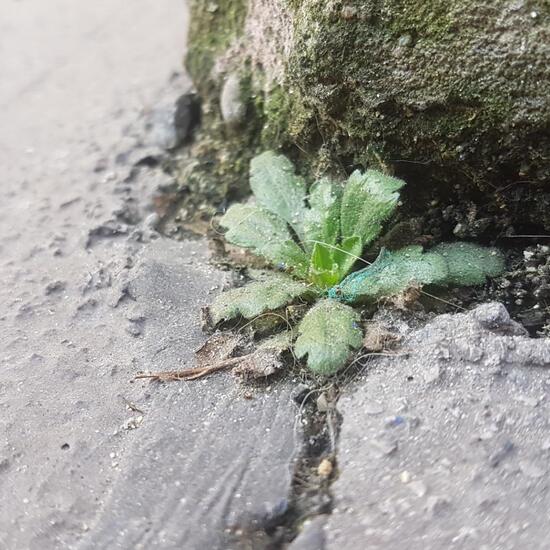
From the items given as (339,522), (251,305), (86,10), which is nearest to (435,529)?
(339,522)

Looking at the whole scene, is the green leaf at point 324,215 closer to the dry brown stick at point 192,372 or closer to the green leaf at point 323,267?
the green leaf at point 323,267

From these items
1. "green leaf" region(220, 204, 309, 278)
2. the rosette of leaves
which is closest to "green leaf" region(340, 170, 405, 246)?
the rosette of leaves

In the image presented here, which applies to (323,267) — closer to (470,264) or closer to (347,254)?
(347,254)

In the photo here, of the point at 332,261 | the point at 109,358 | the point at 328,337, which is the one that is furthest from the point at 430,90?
the point at 109,358

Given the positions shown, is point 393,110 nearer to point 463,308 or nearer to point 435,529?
point 463,308

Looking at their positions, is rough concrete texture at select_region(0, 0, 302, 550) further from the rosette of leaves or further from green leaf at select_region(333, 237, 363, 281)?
green leaf at select_region(333, 237, 363, 281)

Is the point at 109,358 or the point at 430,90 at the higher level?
the point at 430,90
